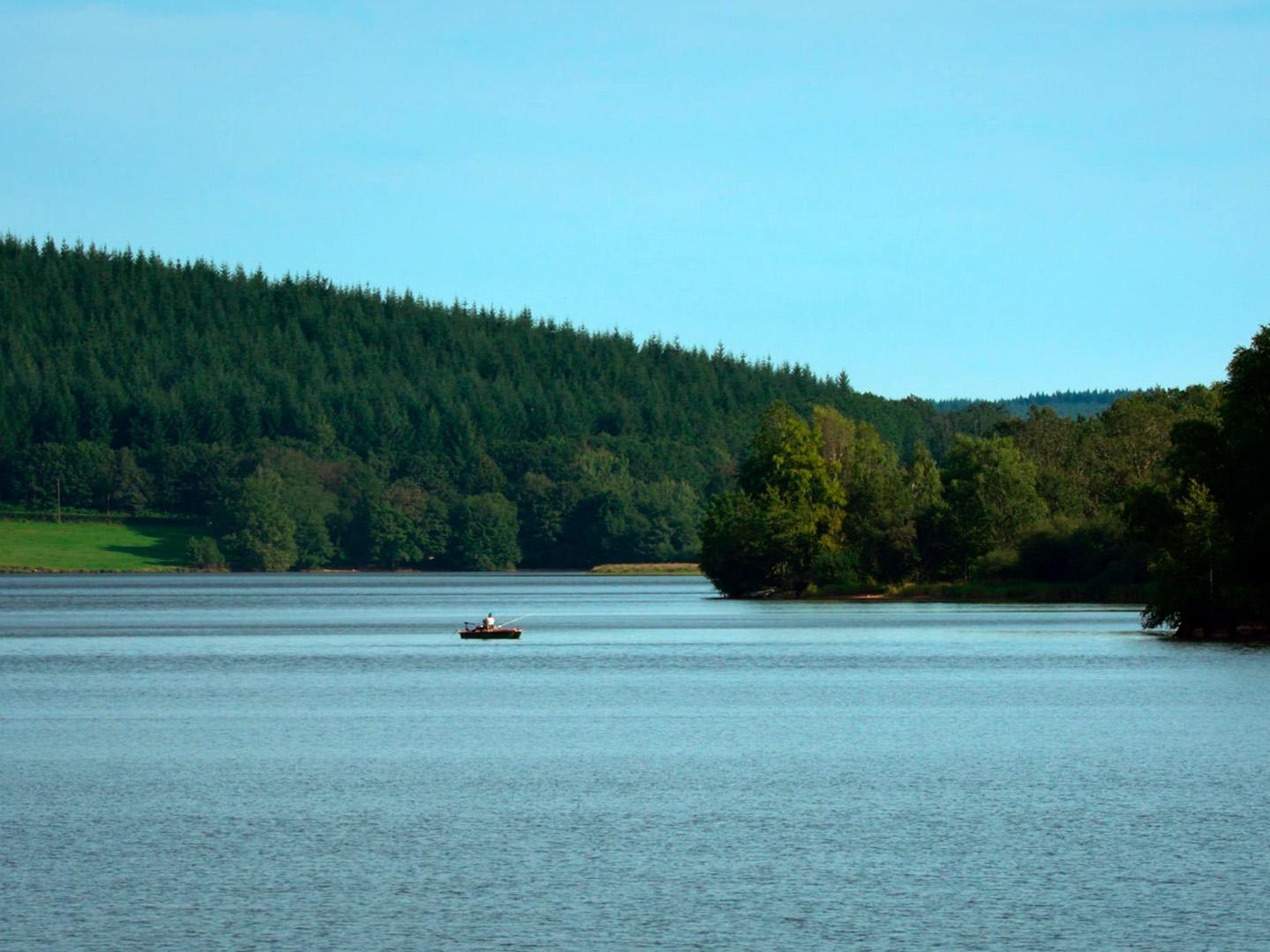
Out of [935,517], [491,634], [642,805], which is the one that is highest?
[935,517]

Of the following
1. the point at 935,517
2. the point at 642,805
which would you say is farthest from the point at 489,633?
the point at 642,805

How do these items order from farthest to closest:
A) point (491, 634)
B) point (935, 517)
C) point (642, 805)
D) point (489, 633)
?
1. point (935, 517)
2. point (491, 634)
3. point (489, 633)
4. point (642, 805)

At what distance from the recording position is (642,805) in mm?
39125

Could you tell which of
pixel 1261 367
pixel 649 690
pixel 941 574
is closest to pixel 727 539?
pixel 941 574

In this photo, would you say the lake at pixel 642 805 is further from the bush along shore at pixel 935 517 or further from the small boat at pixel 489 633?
the bush along shore at pixel 935 517

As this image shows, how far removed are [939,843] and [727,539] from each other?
422 feet

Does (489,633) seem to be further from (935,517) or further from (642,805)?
(642,805)

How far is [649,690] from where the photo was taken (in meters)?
69.6

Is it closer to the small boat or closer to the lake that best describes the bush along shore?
the small boat

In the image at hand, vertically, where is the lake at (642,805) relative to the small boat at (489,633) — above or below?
below

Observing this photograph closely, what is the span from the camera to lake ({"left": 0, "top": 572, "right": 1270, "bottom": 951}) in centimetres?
2780

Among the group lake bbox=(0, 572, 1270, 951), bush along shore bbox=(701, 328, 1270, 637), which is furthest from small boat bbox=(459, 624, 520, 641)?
bush along shore bbox=(701, 328, 1270, 637)

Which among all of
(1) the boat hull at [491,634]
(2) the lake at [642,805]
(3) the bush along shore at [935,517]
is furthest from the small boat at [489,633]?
(3) the bush along shore at [935,517]

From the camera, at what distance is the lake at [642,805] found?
2780 centimetres
